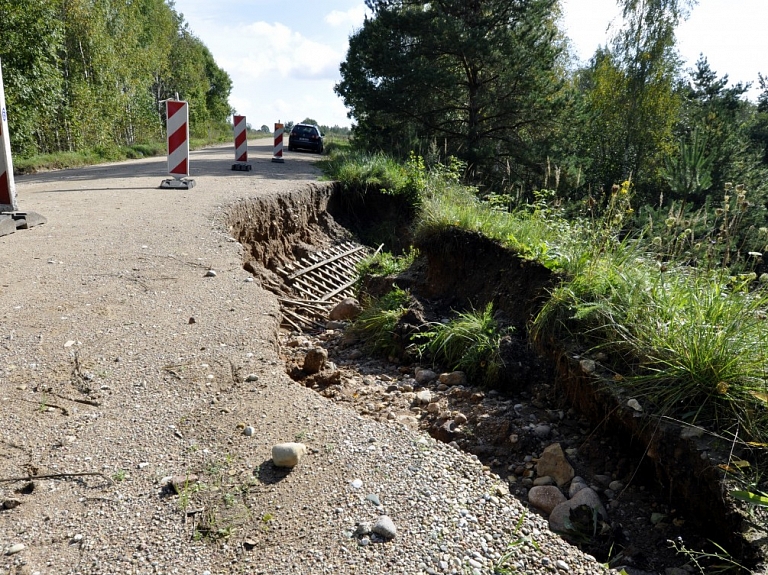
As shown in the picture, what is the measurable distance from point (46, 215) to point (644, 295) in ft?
24.9

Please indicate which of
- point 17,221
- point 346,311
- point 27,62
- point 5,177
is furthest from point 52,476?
point 27,62

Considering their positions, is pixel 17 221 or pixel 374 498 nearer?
pixel 374 498

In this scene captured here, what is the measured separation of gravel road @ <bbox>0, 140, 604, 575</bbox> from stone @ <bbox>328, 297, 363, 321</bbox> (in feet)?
7.43

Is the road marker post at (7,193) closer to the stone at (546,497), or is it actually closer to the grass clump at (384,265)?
the grass clump at (384,265)

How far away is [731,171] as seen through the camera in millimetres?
15266

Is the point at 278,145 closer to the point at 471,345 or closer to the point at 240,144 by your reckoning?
the point at 240,144

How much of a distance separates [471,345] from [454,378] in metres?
0.41

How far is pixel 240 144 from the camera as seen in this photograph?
14484 millimetres

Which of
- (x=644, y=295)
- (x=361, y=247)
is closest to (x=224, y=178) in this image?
(x=361, y=247)

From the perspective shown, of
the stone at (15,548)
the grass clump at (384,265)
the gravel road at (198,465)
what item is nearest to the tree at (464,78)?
the grass clump at (384,265)

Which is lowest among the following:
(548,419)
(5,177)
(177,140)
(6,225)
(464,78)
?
(548,419)

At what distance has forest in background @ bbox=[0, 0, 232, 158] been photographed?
1379cm

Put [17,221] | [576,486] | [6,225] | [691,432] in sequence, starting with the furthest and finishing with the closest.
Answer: [17,221] → [6,225] → [576,486] → [691,432]

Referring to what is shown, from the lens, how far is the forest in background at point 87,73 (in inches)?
543
